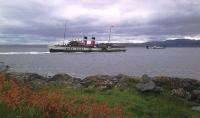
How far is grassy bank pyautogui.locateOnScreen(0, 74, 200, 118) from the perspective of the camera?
30.5ft

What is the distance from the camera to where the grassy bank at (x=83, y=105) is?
9.30 metres

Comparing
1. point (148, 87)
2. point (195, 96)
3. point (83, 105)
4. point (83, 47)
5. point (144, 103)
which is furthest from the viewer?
point (83, 47)

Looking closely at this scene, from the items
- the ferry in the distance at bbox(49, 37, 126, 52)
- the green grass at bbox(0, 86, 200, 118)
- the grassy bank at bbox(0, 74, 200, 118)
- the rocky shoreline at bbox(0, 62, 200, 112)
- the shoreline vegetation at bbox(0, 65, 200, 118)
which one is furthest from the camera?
the ferry in the distance at bbox(49, 37, 126, 52)

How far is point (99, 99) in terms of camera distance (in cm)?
1677

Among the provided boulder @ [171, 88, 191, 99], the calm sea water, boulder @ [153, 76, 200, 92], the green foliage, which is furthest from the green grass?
the calm sea water

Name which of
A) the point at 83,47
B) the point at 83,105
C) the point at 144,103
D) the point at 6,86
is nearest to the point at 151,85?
the point at 144,103

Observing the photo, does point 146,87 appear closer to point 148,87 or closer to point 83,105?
point 148,87

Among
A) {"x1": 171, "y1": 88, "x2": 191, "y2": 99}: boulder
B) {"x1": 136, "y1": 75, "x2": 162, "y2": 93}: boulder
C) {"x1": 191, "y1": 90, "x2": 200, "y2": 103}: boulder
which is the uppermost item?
{"x1": 136, "y1": 75, "x2": 162, "y2": 93}: boulder

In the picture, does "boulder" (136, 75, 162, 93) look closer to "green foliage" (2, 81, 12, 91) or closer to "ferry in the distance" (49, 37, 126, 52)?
"green foliage" (2, 81, 12, 91)

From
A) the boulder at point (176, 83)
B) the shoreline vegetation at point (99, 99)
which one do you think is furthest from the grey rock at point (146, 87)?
the boulder at point (176, 83)

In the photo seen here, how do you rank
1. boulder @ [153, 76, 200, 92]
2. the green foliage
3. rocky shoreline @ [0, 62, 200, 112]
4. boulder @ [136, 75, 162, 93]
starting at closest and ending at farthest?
the green foliage → boulder @ [136, 75, 162, 93] → rocky shoreline @ [0, 62, 200, 112] → boulder @ [153, 76, 200, 92]

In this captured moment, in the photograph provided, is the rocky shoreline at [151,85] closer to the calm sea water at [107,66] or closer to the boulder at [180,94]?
the boulder at [180,94]

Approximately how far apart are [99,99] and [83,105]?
17.5 ft

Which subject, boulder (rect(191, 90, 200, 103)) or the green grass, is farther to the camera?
boulder (rect(191, 90, 200, 103))
